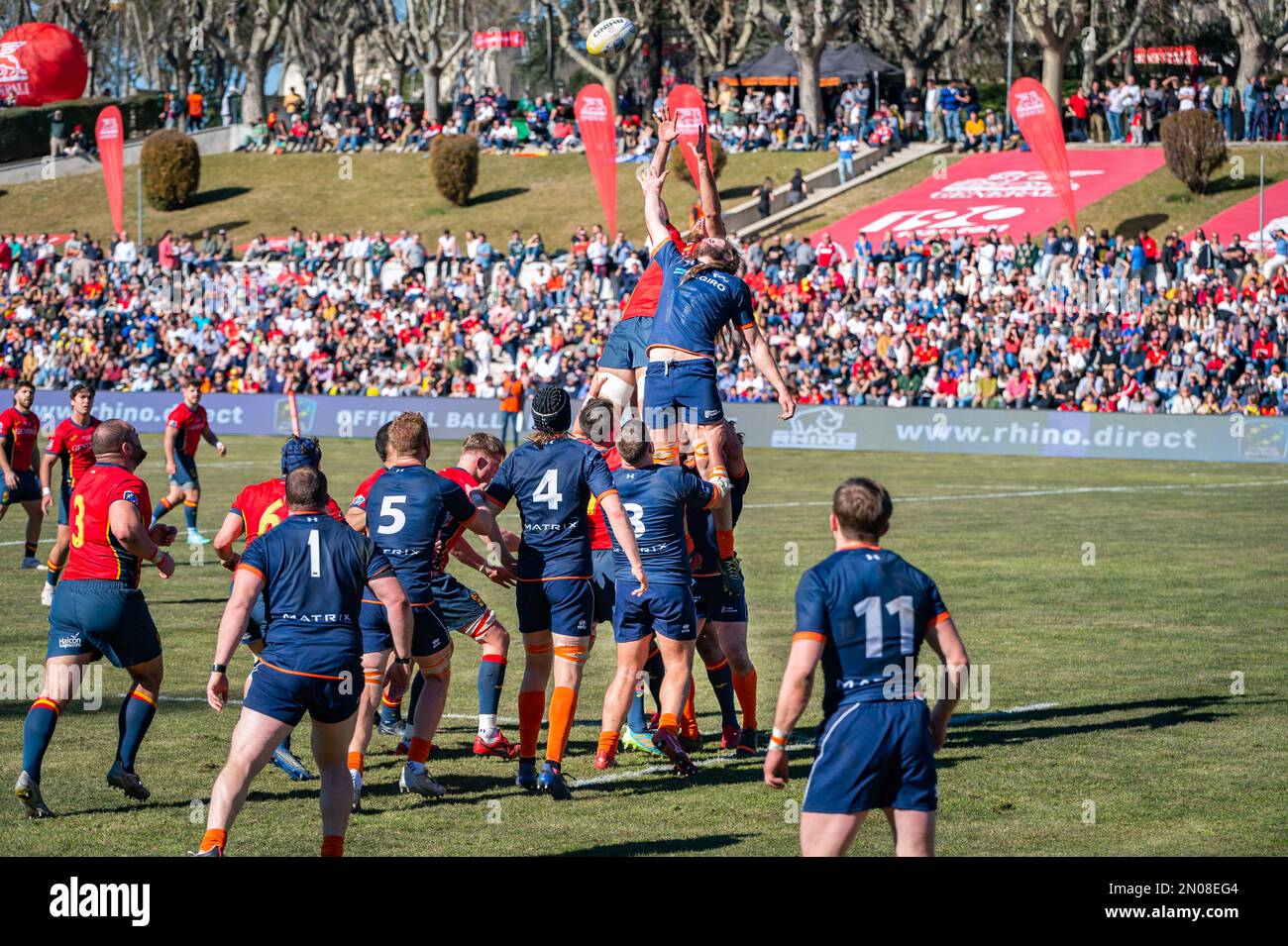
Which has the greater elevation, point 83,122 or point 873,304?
point 83,122

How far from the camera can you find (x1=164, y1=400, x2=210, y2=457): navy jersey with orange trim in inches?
842

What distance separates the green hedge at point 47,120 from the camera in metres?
72.3

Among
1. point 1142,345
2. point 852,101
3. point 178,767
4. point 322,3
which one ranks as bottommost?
point 178,767

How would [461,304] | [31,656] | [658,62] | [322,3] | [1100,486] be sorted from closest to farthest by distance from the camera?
[31,656] < [1100,486] < [461,304] < [658,62] < [322,3]

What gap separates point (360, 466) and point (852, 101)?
3424 centimetres

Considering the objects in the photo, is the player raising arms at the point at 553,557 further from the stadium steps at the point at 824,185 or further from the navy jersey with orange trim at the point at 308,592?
the stadium steps at the point at 824,185

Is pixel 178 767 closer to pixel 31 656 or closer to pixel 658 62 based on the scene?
pixel 31 656

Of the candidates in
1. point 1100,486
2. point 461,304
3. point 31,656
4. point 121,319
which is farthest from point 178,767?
point 121,319

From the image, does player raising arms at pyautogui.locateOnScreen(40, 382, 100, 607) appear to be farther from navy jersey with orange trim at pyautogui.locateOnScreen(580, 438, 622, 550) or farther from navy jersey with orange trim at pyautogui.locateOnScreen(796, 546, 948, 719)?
navy jersey with orange trim at pyautogui.locateOnScreen(796, 546, 948, 719)

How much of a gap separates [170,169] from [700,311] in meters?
57.8

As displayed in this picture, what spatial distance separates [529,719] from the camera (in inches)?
399

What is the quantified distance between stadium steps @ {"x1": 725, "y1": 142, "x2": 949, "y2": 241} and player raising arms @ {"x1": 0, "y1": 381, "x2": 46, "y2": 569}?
35381 mm

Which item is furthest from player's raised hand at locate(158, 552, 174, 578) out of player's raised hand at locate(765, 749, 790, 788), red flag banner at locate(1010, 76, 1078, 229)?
red flag banner at locate(1010, 76, 1078, 229)
